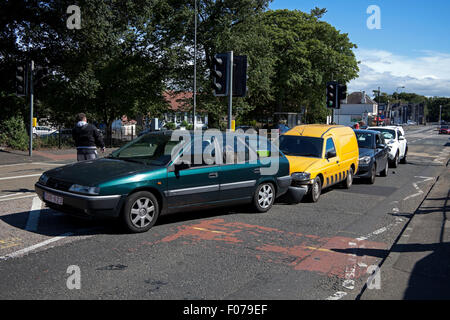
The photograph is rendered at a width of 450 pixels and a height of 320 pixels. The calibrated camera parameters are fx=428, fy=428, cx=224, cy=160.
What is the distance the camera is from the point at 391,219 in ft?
27.0

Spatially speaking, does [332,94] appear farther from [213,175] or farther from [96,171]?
[96,171]

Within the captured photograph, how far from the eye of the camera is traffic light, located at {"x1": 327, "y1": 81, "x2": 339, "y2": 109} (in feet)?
65.2

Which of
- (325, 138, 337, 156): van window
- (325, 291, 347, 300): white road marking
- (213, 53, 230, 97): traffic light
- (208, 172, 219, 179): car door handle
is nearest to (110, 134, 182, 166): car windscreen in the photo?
(208, 172, 219, 179): car door handle

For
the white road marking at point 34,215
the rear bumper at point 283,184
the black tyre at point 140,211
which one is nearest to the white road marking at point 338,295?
the black tyre at point 140,211

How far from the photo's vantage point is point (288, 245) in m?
6.22

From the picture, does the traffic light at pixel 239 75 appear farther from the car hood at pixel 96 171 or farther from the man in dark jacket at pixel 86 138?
the car hood at pixel 96 171

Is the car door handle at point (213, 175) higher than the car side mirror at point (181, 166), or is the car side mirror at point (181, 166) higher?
A: the car side mirror at point (181, 166)

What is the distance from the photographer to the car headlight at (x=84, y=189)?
6.06 m

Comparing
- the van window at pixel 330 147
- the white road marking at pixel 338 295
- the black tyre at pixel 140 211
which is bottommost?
the white road marking at pixel 338 295

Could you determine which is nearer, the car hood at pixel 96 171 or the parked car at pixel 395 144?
the car hood at pixel 96 171

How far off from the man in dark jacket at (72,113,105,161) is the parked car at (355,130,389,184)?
25.7ft

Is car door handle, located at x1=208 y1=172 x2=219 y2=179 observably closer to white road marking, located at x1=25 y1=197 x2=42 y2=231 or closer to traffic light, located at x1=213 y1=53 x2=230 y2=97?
white road marking, located at x1=25 y1=197 x2=42 y2=231

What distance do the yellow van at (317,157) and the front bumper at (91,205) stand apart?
4.24 metres
